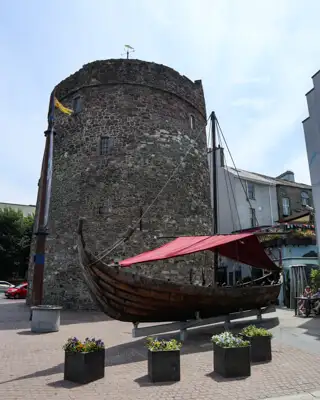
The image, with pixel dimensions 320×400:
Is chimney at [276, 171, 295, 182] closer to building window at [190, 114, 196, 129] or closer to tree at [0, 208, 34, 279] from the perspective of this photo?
building window at [190, 114, 196, 129]

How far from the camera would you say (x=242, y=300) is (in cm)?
985

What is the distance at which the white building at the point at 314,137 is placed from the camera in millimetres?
13062

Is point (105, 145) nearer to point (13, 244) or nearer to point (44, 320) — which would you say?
point (44, 320)

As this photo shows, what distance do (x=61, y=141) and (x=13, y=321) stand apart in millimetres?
9656

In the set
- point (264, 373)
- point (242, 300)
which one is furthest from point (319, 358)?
point (242, 300)

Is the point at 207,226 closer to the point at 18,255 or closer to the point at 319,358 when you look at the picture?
the point at 319,358

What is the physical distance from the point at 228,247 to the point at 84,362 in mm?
7393

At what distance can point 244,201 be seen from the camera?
89.2 feet

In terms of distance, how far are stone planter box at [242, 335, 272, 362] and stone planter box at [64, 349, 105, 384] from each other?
2923mm

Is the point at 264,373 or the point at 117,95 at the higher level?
the point at 117,95

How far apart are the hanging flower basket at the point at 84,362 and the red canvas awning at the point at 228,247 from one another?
3668mm

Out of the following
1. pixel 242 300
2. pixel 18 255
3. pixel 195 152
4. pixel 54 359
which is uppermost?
pixel 195 152

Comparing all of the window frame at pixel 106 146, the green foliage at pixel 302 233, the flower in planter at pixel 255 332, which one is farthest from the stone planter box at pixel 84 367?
the green foliage at pixel 302 233

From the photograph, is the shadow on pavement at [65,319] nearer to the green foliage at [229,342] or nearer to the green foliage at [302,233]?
the green foliage at [229,342]
